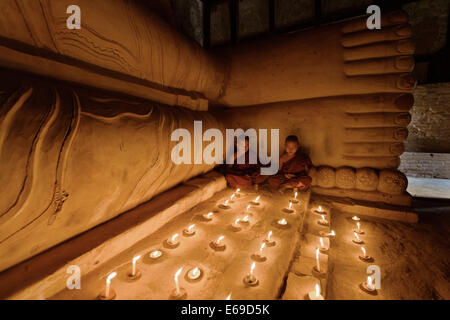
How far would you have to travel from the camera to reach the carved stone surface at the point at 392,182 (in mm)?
2709

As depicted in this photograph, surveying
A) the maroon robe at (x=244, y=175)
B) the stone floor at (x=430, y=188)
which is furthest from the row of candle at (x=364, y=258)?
the stone floor at (x=430, y=188)

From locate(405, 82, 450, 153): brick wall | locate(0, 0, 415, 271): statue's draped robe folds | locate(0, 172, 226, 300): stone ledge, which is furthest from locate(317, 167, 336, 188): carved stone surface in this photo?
locate(405, 82, 450, 153): brick wall

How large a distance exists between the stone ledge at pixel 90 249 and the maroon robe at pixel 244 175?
2.96ft

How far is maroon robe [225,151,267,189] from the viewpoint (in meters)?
2.98

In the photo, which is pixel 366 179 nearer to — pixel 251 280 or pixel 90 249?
pixel 251 280

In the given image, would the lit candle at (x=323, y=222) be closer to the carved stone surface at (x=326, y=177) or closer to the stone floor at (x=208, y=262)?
the stone floor at (x=208, y=262)

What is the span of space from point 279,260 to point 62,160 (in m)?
1.68

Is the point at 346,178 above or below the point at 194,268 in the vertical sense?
above

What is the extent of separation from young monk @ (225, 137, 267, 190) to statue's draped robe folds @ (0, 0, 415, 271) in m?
0.45

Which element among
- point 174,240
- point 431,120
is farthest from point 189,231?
point 431,120

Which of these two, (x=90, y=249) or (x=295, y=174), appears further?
(x=295, y=174)

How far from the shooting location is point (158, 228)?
72.0 inches

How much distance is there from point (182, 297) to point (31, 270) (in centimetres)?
88

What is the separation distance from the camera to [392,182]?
272 cm
